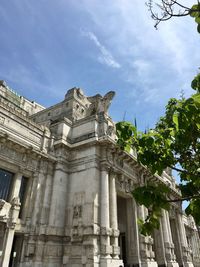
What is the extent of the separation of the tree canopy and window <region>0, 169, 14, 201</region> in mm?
13079

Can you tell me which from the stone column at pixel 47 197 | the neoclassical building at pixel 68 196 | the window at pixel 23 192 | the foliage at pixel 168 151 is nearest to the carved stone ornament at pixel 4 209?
the neoclassical building at pixel 68 196

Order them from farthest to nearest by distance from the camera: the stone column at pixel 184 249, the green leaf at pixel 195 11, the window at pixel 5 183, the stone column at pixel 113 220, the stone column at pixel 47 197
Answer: the stone column at pixel 184 249 → the stone column at pixel 47 197 → the stone column at pixel 113 220 → the window at pixel 5 183 → the green leaf at pixel 195 11

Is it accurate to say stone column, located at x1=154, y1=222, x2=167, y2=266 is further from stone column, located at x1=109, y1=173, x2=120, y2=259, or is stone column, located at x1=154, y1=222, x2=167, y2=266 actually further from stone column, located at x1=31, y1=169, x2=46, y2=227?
stone column, located at x1=31, y1=169, x2=46, y2=227

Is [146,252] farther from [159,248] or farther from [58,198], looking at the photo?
[58,198]

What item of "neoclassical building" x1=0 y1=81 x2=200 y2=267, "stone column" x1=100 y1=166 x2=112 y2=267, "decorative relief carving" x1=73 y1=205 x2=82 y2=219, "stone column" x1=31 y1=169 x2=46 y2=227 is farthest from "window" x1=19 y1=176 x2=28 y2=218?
"stone column" x1=100 y1=166 x2=112 y2=267

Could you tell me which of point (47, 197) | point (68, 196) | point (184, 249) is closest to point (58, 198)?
point (47, 197)

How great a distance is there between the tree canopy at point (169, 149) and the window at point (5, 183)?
42.9ft

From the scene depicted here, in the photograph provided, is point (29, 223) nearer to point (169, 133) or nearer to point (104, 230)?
point (104, 230)

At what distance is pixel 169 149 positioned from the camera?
24.0 feet

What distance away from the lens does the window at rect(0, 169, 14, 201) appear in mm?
17031

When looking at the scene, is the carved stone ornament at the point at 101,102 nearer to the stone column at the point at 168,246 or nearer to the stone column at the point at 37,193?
the stone column at the point at 37,193

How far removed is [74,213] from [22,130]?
27.0 feet

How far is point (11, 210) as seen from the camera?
1625cm

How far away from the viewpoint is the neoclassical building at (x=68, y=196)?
16.7 meters
